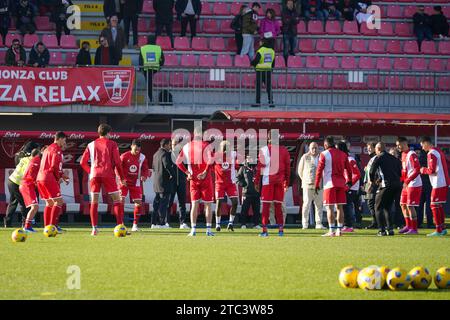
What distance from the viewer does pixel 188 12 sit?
34.4 metres

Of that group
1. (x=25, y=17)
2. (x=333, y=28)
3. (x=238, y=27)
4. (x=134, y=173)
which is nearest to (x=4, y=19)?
(x=25, y=17)

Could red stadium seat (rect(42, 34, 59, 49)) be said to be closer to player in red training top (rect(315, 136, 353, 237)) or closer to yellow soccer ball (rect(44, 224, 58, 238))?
player in red training top (rect(315, 136, 353, 237))

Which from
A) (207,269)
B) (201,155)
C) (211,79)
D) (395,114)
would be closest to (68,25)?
A: (211,79)

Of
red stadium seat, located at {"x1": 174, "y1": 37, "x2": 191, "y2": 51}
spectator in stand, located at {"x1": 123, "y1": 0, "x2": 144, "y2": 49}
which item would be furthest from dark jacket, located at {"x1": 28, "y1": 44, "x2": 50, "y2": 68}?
red stadium seat, located at {"x1": 174, "y1": 37, "x2": 191, "y2": 51}

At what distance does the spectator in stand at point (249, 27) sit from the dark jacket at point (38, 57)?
6163 millimetres

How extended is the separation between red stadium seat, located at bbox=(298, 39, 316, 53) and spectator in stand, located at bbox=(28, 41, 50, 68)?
846 centimetres

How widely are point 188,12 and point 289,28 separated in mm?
3178

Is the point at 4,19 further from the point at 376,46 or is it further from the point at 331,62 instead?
the point at 376,46

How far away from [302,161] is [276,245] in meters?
7.65

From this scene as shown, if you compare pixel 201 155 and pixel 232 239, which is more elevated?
pixel 201 155

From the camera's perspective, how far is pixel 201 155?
21375mm

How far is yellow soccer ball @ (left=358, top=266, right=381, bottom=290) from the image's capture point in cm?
1108
